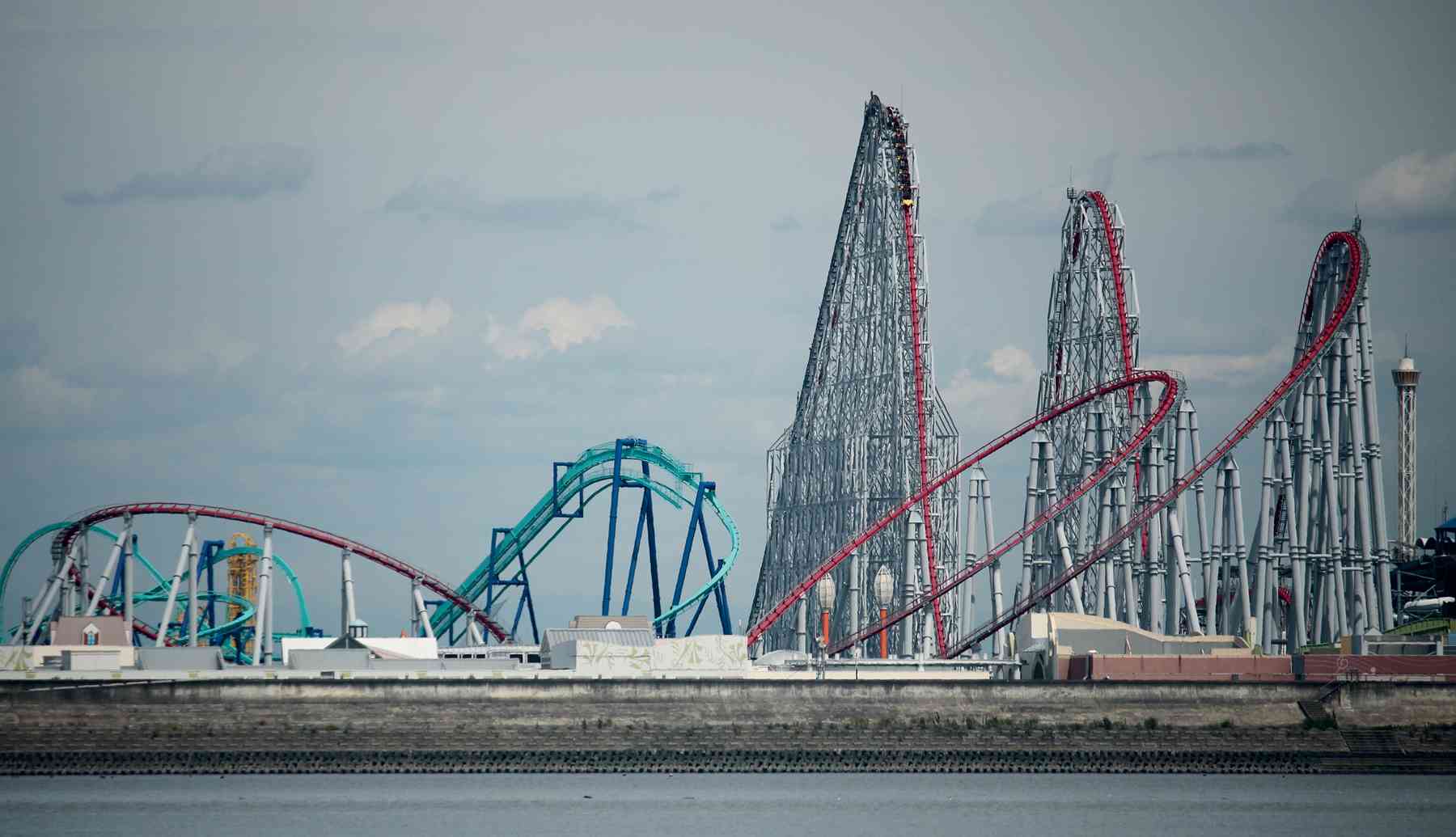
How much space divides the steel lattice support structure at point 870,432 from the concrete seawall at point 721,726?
1510 cm

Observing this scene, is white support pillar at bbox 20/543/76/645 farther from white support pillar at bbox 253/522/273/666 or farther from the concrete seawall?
the concrete seawall

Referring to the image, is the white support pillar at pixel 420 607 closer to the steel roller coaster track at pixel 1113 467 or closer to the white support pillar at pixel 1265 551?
the steel roller coaster track at pixel 1113 467

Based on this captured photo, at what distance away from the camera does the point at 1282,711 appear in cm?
6394

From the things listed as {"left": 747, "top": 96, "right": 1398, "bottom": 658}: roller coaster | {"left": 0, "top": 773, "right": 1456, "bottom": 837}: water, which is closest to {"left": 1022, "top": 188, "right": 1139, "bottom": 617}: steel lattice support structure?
{"left": 747, "top": 96, "right": 1398, "bottom": 658}: roller coaster

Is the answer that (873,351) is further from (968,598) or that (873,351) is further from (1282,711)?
(1282,711)

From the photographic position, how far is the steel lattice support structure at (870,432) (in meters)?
83.9

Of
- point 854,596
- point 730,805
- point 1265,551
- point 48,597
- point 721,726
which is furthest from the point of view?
point 854,596

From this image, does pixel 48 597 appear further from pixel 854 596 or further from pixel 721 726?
pixel 721 726

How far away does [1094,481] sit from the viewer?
251 ft

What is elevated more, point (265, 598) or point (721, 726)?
point (265, 598)

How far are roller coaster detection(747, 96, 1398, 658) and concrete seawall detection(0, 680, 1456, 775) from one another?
4574 mm

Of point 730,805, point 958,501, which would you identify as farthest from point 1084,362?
point 730,805

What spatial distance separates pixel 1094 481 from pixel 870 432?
39.6ft

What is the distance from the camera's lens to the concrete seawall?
206 feet
